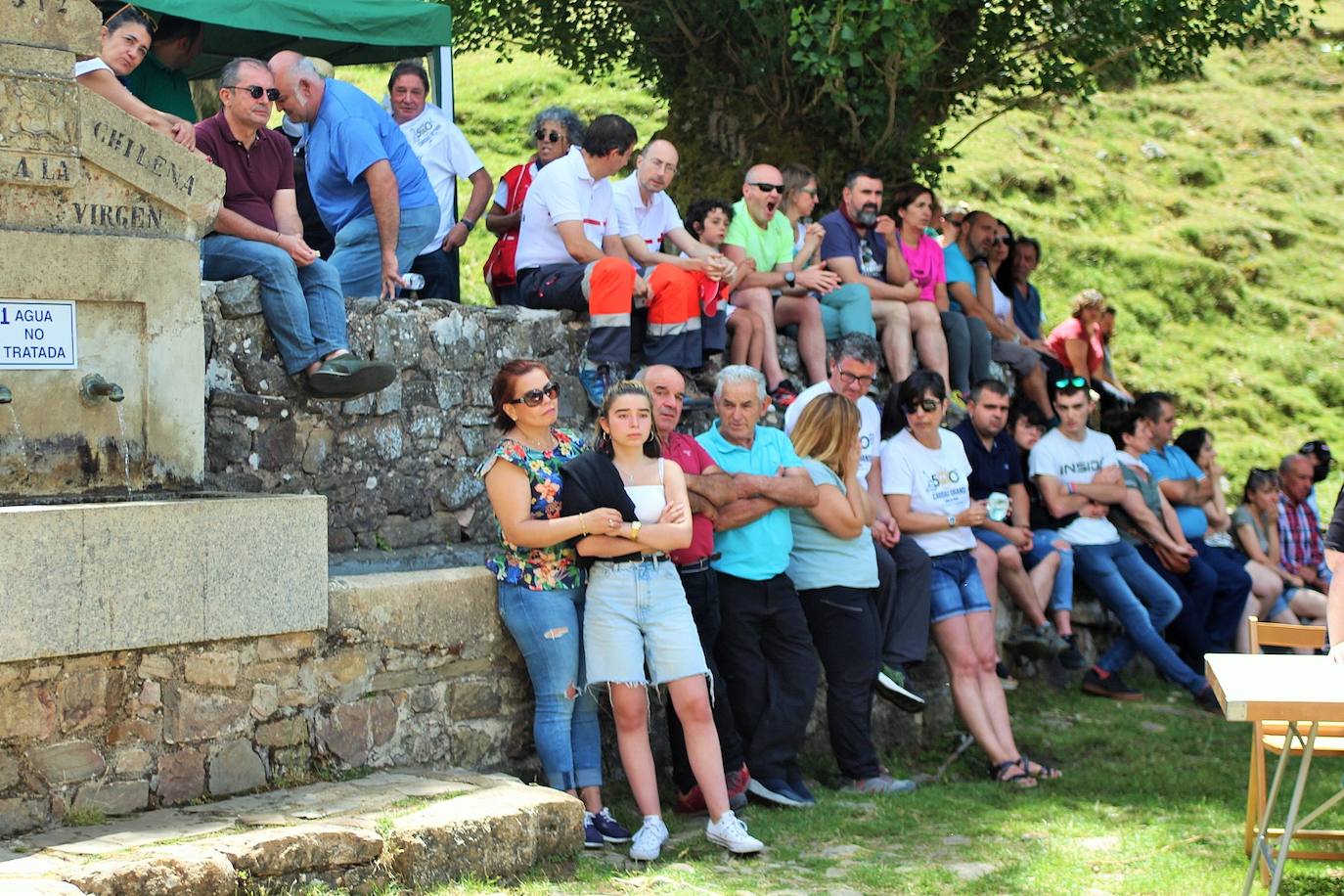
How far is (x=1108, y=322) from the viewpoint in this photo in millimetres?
11852

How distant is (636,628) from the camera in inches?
238

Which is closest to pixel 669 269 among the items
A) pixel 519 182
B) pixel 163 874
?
pixel 519 182

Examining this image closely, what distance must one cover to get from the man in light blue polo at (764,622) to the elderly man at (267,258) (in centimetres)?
154

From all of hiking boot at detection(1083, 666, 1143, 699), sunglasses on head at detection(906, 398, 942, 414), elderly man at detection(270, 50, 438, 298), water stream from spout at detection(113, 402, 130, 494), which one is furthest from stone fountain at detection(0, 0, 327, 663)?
hiking boot at detection(1083, 666, 1143, 699)

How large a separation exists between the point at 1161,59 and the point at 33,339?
27.1ft

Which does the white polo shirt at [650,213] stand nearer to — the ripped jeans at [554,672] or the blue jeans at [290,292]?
the blue jeans at [290,292]

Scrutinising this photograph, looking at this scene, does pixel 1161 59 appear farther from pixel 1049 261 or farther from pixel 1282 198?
pixel 1282 198

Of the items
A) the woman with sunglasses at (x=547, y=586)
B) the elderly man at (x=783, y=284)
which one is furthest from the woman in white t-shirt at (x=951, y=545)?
the woman with sunglasses at (x=547, y=586)

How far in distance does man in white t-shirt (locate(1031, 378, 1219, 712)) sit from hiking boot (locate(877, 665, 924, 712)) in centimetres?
197

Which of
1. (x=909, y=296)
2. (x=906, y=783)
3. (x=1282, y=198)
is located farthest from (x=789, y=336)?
(x=1282, y=198)

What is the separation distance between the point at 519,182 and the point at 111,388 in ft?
12.5

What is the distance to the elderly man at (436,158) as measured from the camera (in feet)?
29.0

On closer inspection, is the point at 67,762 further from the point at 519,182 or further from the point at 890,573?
the point at 519,182

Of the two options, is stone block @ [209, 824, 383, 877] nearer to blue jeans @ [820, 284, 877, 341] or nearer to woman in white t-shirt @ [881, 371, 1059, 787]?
woman in white t-shirt @ [881, 371, 1059, 787]
